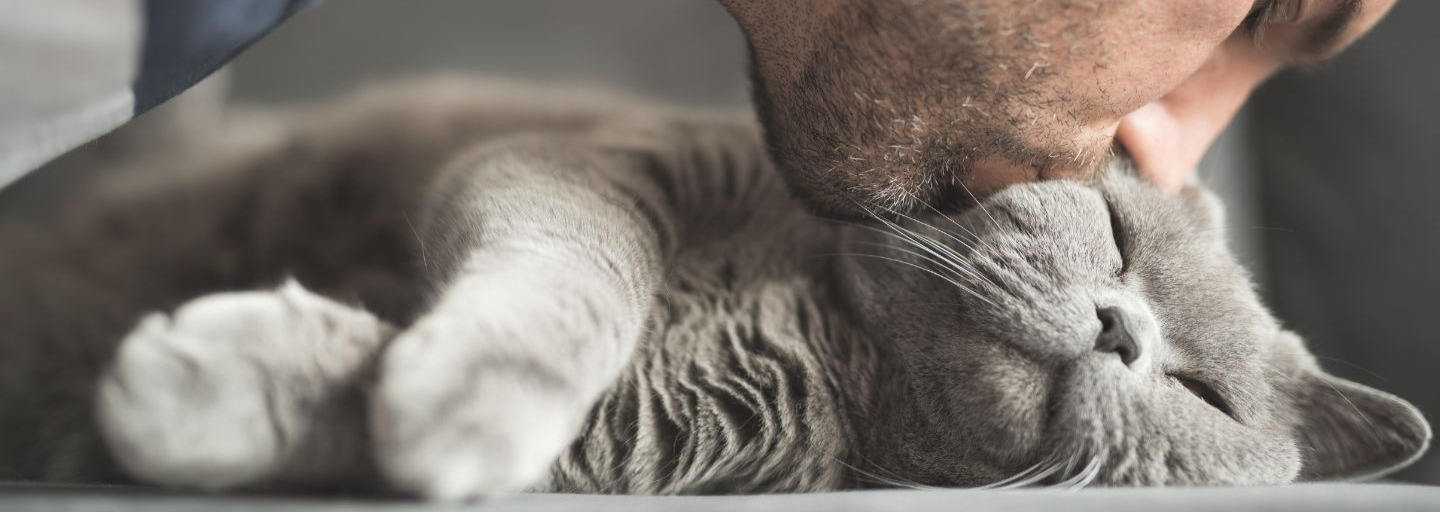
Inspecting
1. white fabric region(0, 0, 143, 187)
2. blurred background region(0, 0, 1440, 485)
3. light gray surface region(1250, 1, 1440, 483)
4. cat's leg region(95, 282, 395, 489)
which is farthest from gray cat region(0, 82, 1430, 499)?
light gray surface region(1250, 1, 1440, 483)

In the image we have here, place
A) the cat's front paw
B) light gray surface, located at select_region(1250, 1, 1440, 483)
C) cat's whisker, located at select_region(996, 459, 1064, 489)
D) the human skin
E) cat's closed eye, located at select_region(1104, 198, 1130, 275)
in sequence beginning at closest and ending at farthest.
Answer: the cat's front paw < the human skin < cat's whisker, located at select_region(996, 459, 1064, 489) < cat's closed eye, located at select_region(1104, 198, 1130, 275) < light gray surface, located at select_region(1250, 1, 1440, 483)

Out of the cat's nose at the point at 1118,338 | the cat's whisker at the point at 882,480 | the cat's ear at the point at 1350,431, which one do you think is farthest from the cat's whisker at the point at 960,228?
the cat's ear at the point at 1350,431

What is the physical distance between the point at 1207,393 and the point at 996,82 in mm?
431

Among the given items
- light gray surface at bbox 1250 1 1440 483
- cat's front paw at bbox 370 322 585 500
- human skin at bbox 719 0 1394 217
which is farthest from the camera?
light gray surface at bbox 1250 1 1440 483

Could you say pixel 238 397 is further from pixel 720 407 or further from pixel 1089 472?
pixel 1089 472

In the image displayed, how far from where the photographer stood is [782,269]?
3.54 feet

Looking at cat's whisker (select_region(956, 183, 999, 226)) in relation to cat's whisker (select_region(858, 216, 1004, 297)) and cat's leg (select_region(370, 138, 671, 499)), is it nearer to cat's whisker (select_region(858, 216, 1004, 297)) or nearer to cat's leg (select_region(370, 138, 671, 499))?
cat's whisker (select_region(858, 216, 1004, 297))

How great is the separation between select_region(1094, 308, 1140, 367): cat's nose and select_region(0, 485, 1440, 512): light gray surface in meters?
0.14

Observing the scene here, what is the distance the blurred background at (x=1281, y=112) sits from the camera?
1.48 m

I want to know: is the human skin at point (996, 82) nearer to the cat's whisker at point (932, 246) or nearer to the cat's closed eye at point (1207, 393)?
the cat's whisker at point (932, 246)

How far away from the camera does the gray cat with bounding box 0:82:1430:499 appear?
0.63 m

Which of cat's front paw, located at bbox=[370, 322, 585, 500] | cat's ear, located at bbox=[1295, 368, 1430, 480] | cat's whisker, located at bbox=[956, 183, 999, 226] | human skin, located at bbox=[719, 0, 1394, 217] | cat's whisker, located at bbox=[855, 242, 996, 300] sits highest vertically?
human skin, located at bbox=[719, 0, 1394, 217]

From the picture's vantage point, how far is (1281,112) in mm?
1729

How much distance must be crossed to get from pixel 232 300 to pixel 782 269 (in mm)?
584
